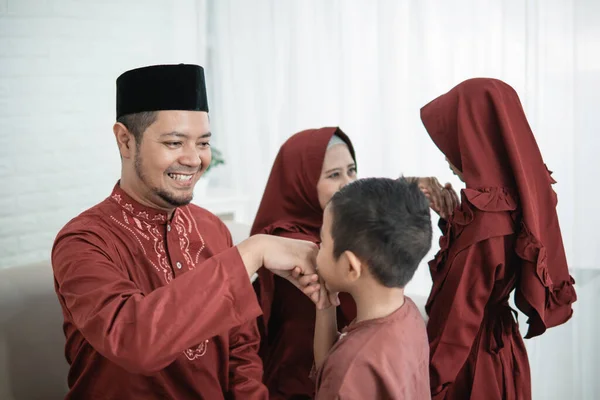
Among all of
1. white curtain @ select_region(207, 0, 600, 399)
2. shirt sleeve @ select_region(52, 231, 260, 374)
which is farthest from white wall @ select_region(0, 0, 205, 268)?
shirt sleeve @ select_region(52, 231, 260, 374)

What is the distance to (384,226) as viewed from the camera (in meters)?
1.58

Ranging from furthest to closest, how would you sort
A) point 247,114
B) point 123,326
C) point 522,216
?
point 247,114, point 522,216, point 123,326

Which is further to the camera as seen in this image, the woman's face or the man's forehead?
the woman's face

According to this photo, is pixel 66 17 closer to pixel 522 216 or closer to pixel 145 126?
pixel 145 126

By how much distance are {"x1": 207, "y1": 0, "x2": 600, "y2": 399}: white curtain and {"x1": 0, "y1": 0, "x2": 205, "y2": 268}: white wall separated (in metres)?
0.99

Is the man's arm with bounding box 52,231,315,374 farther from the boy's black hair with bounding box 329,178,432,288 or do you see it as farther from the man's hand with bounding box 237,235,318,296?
the boy's black hair with bounding box 329,178,432,288

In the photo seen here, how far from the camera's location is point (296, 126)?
436cm

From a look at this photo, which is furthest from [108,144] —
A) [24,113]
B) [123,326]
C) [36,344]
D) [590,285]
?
[590,285]

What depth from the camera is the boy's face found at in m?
1.66

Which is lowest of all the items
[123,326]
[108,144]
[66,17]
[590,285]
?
[590,285]

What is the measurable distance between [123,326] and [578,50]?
2.54 meters

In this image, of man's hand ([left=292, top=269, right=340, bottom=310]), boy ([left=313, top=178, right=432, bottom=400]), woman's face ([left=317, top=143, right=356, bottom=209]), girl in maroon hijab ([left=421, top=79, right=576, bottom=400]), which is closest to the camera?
boy ([left=313, top=178, right=432, bottom=400])

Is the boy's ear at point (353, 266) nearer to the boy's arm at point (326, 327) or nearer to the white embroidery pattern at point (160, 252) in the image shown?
the boy's arm at point (326, 327)

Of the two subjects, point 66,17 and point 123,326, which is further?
point 66,17
